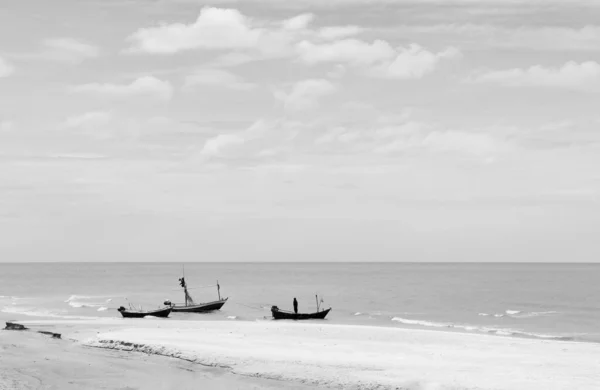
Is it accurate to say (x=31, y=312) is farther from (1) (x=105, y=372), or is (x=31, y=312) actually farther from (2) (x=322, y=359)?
(2) (x=322, y=359)

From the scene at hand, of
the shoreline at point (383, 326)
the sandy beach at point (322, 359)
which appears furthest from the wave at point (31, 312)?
the sandy beach at point (322, 359)

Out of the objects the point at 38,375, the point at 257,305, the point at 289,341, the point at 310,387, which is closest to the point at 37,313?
the point at 257,305

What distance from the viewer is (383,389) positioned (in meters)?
25.0

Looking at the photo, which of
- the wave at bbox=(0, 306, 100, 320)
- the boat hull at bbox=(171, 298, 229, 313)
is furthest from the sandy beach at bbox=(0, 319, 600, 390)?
the boat hull at bbox=(171, 298, 229, 313)

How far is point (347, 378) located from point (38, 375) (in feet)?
38.9

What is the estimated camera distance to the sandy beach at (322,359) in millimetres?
26219

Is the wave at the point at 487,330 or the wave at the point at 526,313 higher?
the wave at the point at 487,330

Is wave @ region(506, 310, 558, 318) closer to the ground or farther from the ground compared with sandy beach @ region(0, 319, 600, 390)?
closer to the ground

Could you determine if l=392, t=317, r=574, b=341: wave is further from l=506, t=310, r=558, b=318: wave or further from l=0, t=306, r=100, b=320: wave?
l=0, t=306, r=100, b=320: wave

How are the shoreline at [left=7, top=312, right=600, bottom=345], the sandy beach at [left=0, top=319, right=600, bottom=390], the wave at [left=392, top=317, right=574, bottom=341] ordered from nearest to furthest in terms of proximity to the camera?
the sandy beach at [left=0, top=319, right=600, bottom=390], the shoreline at [left=7, top=312, right=600, bottom=345], the wave at [left=392, top=317, right=574, bottom=341]

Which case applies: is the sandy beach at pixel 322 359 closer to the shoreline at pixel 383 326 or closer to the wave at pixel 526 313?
the shoreline at pixel 383 326

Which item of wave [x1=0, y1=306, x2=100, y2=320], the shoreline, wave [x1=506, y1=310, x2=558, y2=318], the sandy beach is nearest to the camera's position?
the sandy beach

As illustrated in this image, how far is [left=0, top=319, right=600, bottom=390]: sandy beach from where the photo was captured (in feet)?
86.0

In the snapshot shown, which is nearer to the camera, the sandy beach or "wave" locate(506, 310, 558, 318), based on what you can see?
the sandy beach
